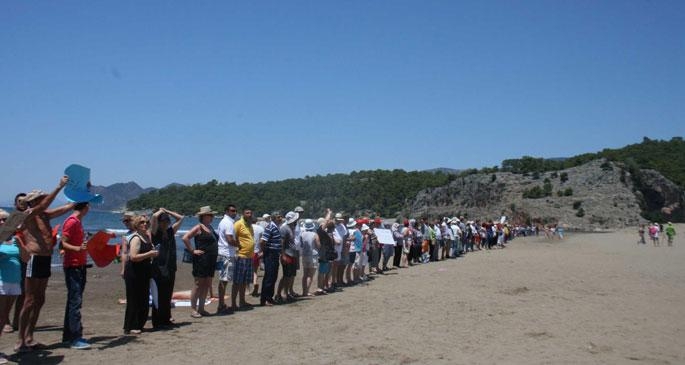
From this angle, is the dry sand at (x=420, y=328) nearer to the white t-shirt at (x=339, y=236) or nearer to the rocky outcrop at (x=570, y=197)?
the white t-shirt at (x=339, y=236)

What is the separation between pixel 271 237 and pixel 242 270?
105cm

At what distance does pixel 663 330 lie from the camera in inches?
309

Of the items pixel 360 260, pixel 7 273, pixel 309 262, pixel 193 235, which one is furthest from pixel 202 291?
pixel 360 260

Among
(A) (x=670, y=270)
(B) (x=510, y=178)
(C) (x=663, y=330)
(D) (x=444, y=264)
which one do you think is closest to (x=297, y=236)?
(C) (x=663, y=330)

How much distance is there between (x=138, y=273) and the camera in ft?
24.4

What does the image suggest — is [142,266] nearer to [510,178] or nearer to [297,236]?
[297,236]

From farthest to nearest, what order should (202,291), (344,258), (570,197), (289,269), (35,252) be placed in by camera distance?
1. (570,197)
2. (344,258)
3. (289,269)
4. (202,291)
5. (35,252)

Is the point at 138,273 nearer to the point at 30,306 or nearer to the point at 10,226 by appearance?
the point at 30,306

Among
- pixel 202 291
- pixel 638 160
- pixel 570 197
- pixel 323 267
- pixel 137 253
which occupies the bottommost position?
pixel 202 291

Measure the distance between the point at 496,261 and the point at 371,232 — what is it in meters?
6.65

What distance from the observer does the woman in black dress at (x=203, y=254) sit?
872cm

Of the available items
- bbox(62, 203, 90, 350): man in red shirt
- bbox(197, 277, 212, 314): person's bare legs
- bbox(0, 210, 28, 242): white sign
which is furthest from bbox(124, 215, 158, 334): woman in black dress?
bbox(0, 210, 28, 242): white sign

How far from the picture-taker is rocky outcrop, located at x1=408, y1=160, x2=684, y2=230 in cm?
5862

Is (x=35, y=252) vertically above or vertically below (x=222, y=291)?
above
